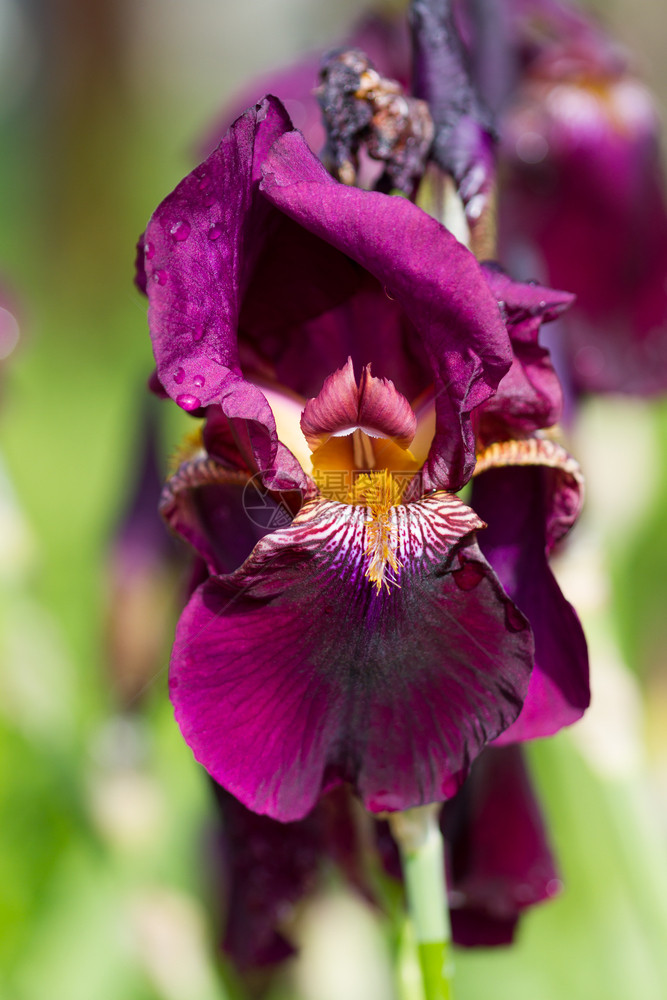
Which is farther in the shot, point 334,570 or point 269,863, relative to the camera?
point 269,863

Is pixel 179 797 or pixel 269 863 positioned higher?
pixel 269 863

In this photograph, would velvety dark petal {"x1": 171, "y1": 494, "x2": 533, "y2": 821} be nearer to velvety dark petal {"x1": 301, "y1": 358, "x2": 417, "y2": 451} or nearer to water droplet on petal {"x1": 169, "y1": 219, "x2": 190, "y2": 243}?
velvety dark petal {"x1": 301, "y1": 358, "x2": 417, "y2": 451}

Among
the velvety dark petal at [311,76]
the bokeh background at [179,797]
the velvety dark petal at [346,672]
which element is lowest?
the bokeh background at [179,797]

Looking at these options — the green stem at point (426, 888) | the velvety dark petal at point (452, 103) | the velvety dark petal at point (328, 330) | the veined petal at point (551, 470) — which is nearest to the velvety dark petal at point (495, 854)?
the green stem at point (426, 888)

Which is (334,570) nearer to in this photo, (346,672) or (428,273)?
(346,672)

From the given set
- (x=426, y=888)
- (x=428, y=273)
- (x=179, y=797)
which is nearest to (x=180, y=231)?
(x=428, y=273)

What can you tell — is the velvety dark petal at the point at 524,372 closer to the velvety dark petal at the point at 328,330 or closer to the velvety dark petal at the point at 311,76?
the velvety dark petal at the point at 328,330

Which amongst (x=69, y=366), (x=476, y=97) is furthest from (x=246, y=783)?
(x=69, y=366)
